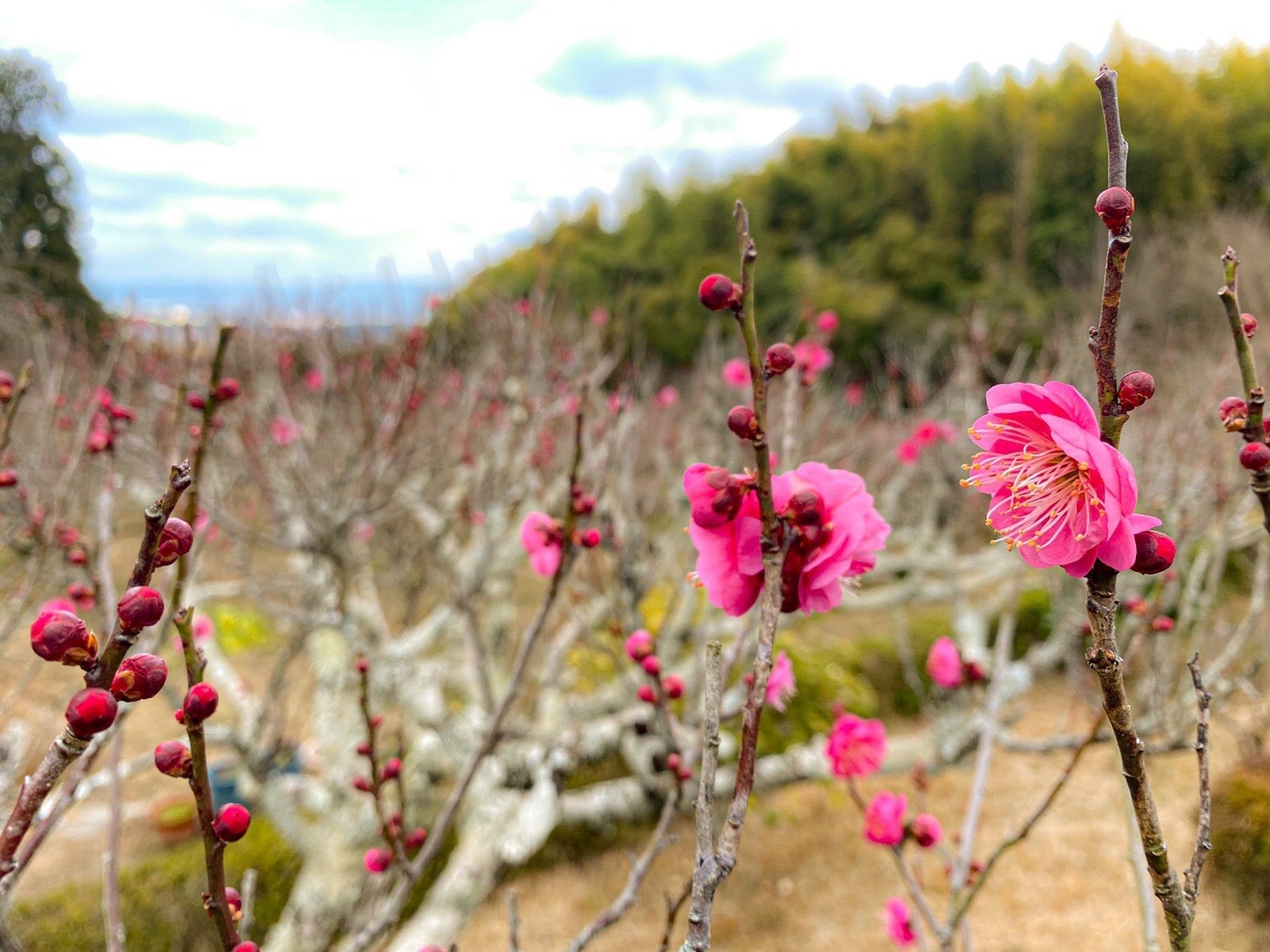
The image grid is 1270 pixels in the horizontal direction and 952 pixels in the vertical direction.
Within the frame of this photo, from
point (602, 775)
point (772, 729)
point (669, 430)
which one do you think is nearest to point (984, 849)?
point (772, 729)

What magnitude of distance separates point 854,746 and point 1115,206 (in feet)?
5.22

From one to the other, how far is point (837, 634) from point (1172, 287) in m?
7.47

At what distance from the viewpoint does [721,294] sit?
693mm

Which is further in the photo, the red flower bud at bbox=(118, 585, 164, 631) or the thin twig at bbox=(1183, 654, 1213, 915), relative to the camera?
the thin twig at bbox=(1183, 654, 1213, 915)

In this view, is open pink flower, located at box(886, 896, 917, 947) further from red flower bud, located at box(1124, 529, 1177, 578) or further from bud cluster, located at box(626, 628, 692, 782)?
red flower bud, located at box(1124, 529, 1177, 578)

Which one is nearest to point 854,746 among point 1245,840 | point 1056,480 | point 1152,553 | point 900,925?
point 900,925

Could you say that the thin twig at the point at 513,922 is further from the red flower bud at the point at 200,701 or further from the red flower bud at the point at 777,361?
the red flower bud at the point at 777,361

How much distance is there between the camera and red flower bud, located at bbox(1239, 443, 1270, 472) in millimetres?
755

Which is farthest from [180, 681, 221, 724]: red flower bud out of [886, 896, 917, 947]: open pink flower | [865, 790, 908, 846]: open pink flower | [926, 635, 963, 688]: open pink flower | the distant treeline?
the distant treeline

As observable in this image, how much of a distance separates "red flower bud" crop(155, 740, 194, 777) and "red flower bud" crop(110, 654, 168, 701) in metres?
0.10

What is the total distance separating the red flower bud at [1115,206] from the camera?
0.58 m

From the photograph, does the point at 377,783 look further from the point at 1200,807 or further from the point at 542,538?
the point at 1200,807

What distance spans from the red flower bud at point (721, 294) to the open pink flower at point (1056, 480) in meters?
0.24

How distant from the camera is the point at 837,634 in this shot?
8820mm
